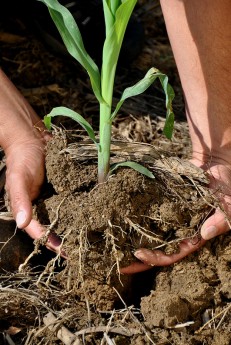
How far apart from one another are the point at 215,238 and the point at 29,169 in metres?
0.54

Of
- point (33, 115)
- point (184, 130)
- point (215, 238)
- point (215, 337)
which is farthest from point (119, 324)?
point (184, 130)

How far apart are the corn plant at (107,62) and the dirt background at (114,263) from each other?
0.08 meters

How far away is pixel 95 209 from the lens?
161 centimetres

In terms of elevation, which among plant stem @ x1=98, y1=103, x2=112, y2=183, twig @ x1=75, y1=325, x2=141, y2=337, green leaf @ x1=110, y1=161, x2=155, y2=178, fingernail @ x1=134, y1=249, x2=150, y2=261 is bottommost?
twig @ x1=75, y1=325, x2=141, y2=337

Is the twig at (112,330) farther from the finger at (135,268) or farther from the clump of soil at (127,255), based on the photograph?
the finger at (135,268)

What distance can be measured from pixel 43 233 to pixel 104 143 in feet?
0.96

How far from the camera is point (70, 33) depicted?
156cm

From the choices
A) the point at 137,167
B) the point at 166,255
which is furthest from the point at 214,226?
the point at 137,167

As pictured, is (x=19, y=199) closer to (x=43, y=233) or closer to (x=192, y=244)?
(x=43, y=233)

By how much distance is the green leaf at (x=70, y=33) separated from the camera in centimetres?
154

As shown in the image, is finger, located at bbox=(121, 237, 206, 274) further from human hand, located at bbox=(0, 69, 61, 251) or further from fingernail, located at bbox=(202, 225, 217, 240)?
human hand, located at bbox=(0, 69, 61, 251)

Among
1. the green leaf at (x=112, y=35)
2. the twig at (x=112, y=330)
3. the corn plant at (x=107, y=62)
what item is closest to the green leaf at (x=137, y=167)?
the corn plant at (x=107, y=62)

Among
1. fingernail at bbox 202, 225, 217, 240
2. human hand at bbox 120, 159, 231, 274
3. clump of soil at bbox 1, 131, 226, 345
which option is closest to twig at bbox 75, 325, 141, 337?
clump of soil at bbox 1, 131, 226, 345

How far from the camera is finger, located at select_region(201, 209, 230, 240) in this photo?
164 cm
